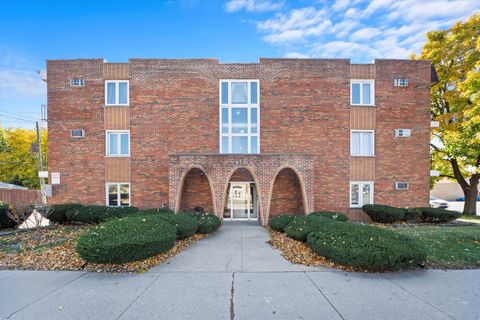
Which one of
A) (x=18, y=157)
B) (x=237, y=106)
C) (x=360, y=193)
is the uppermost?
(x=237, y=106)

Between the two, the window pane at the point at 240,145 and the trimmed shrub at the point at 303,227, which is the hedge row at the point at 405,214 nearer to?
the trimmed shrub at the point at 303,227

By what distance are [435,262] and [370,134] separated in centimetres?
861

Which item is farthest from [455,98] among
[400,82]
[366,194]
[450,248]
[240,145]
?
[240,145]

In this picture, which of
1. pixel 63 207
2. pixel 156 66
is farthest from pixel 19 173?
pixel 156 66

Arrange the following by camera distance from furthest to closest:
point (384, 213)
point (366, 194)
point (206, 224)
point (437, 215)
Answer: point (366, 194) < point (437, 215) < point (384, 213) < point (206, 224)

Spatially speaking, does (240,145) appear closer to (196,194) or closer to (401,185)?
(196,194)

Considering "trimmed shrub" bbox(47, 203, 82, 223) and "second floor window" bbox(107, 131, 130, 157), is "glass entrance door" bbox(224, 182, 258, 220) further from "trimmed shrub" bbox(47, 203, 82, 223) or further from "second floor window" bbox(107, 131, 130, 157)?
"trimmed shrub" bbox(47, 203, 82, 223)

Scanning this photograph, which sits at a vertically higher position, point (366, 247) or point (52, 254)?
point (366, 247)

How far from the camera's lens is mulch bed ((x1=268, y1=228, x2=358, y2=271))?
621 centimetres

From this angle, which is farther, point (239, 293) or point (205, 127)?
point (205, 127)

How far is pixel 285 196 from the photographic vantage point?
13.2m

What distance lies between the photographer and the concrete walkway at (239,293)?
4.02 m

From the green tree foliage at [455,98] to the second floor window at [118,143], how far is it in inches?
744

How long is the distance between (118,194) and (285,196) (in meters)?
9.46
